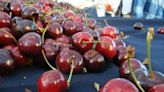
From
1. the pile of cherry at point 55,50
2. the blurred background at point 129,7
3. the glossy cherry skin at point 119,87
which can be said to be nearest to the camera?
the glossy cherry skin at point 119,87

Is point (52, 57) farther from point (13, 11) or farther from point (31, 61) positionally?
point (13, 11)

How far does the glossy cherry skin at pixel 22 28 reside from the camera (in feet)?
2.09

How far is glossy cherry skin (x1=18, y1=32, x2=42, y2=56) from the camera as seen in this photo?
0.59m

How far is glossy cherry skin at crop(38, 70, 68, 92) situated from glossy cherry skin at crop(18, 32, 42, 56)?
118 millimetres

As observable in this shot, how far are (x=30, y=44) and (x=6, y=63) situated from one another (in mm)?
64

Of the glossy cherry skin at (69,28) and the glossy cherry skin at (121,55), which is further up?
the glossy cherry skin at (69,28)

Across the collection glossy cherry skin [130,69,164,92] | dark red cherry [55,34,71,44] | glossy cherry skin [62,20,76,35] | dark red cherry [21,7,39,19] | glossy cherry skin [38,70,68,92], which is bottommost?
glossy cherry skin [38,70,68,92]

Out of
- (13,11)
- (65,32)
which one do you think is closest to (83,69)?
(65,32)

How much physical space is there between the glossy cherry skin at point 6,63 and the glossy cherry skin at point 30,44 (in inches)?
1.3

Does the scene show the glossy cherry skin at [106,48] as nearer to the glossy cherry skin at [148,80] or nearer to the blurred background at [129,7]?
the glossy cherry skin at [148,80]

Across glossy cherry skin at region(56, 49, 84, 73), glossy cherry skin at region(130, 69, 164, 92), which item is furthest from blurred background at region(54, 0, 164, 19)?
glossy cherry skin at region(130, 69, 164, 92)

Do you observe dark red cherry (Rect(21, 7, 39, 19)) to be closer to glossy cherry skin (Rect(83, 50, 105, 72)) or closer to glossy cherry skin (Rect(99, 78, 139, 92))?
glossy cherry skin (Rect(83, 50, 105, 72))

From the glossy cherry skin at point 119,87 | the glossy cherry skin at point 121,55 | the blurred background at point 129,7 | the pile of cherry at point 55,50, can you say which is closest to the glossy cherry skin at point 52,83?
the pile of cherry at point 55,50

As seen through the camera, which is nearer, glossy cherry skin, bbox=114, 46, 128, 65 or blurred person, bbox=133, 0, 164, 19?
glossy cherry skin, bbox=114, 46, 128, 65
